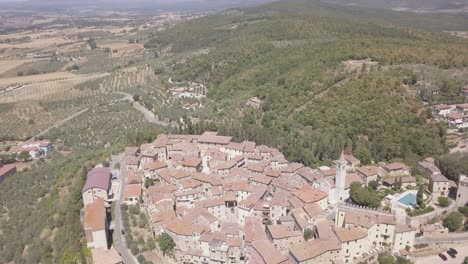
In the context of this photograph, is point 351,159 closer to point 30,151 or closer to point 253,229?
point 253,229

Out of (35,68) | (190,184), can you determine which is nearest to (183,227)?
(190,184)

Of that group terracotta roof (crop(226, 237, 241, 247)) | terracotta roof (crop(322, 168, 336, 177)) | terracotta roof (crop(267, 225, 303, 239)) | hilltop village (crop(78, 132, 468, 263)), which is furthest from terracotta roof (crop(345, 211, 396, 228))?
terracotta roof (crop(226, 237, 241, 247))

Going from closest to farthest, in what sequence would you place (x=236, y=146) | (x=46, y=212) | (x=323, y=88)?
(x=46, y=212), (x=236, y=146), (x=323, y=88)

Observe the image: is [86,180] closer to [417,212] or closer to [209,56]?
[417,212]

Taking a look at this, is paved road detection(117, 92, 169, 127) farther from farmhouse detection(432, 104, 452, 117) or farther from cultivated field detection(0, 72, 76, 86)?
farmhouse detection(432, 104, 452, 117)

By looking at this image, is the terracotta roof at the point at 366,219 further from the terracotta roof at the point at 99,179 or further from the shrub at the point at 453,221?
the terracotta roof at the point at 99,179

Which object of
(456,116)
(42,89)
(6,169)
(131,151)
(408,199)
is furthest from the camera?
(42,89)
